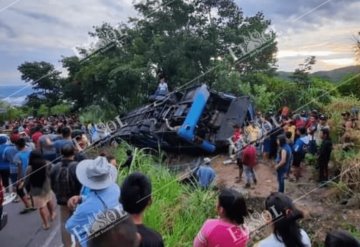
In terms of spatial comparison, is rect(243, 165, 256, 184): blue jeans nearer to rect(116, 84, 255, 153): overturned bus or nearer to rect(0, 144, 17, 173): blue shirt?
rect(116, 84, 255, 153): overturned bus

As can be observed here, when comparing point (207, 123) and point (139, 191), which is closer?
point (139, 191)

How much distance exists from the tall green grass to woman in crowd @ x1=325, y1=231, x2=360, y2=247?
8.63 ft

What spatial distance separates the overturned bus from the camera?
1068cm

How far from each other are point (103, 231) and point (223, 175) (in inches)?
322

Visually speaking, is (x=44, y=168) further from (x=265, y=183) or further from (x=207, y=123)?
(x=207, y=123)

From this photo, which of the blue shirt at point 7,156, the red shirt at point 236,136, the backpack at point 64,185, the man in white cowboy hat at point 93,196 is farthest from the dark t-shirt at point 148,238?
the red shirt at point 236,136

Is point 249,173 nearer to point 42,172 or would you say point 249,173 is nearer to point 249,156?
point 249,156

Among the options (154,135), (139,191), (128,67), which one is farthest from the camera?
(128,67)

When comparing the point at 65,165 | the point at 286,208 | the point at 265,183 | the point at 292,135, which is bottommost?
the point at 265,183

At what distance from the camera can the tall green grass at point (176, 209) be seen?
491cm

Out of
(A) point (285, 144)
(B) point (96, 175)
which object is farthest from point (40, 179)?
(A) point (285, 144)

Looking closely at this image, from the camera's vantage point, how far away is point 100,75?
582 inches

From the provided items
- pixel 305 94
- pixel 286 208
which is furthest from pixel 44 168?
pixel 305 94

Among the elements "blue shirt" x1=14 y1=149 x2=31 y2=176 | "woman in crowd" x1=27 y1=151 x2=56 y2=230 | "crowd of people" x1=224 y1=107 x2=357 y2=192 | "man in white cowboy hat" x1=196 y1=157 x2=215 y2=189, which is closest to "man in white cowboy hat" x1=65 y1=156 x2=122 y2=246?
"woman in crowd" x1=27 y1=151 x2=56 y2=230
